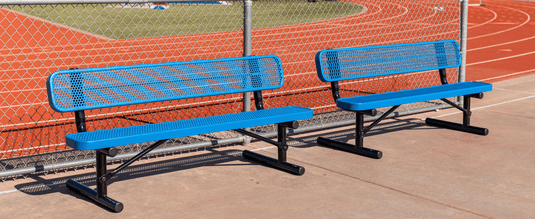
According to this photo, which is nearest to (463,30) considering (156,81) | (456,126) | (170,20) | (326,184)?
(456,126)

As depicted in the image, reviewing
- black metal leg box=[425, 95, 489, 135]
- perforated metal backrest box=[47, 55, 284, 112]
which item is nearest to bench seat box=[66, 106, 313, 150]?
perforated metal backrest box=[47, 55, 284, 112]

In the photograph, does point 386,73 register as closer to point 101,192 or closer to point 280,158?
point 280,158

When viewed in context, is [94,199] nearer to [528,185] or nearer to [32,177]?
[32,177]

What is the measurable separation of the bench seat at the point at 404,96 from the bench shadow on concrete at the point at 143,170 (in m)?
1.03

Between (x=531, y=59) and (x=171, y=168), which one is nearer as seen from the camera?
(x=171, y=168)

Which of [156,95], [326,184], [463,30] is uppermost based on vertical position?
[463,30]

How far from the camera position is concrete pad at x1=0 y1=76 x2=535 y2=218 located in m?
4.20

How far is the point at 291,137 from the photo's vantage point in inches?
252

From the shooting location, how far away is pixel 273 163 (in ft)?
17.1

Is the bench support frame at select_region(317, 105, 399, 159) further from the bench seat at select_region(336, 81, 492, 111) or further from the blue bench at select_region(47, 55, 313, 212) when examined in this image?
the blue bench at select_region(47, 55, 313, 212)

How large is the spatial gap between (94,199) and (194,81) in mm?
1339

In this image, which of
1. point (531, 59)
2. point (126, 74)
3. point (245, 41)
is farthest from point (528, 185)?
point (531, 59)

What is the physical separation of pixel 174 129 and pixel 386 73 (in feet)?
9.18

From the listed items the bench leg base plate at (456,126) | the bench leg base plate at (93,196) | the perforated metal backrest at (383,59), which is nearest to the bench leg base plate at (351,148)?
the perforated metal backrest at (383,59)
